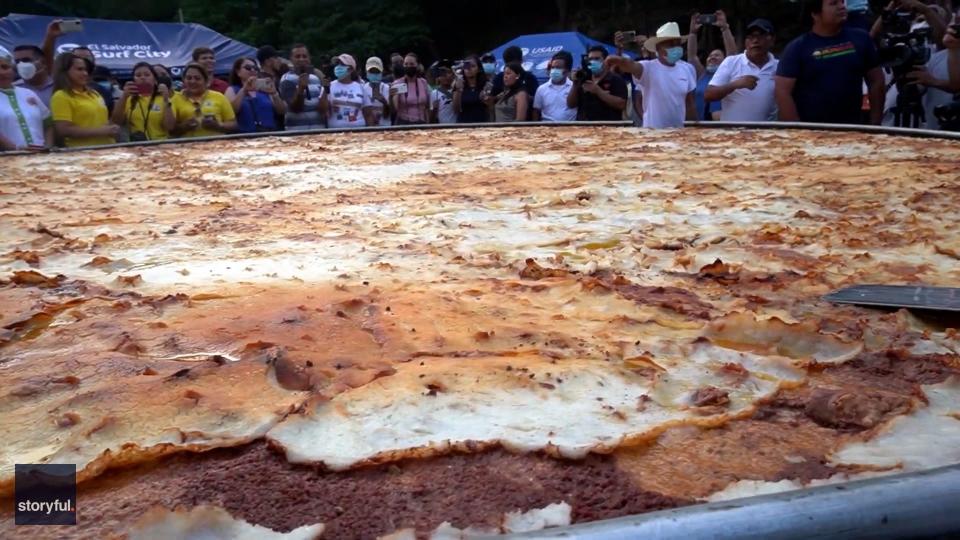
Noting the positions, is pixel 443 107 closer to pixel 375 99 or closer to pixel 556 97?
pixel 375 99

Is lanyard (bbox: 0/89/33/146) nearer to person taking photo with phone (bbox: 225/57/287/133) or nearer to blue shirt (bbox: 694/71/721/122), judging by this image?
person taking photo with phone (bbox: 225/57/287/133)

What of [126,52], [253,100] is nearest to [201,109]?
[253,100]

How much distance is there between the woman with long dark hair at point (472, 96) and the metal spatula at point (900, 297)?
746cm

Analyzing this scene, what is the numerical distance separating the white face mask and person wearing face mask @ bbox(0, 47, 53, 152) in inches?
28.2

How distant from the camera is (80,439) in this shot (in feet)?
5.10

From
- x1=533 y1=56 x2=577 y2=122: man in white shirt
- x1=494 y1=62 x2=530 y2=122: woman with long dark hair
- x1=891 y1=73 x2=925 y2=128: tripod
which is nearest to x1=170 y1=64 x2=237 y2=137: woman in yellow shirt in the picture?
x1=494 y1=62 x2=530 y2=122: woman with long dark hair

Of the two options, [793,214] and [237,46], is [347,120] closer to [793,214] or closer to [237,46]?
[793,214]

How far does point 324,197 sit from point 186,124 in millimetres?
4554

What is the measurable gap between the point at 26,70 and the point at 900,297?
25.5 feet

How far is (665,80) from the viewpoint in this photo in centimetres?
670

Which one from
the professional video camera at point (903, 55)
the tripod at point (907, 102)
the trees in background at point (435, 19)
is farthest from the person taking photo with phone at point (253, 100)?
the trees in background at point (435, 19)

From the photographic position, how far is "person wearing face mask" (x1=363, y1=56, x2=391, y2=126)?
989 centimetres

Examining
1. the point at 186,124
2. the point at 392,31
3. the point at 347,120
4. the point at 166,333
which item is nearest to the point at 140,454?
the point at 166,333

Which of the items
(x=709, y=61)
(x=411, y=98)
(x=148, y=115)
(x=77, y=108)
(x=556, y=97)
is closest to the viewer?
(x=77, y=108)
